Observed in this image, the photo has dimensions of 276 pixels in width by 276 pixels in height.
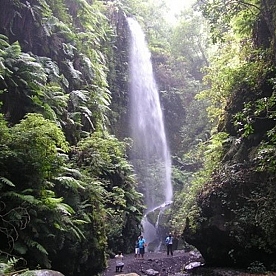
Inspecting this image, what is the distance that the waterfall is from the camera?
920 inches

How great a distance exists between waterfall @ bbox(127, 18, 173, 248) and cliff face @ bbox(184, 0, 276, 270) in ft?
36.6

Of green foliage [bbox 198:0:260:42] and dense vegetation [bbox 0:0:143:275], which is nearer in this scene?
dense vegetation [bbox 0:0:143:275]

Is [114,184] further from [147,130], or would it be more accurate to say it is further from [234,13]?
[147,130]

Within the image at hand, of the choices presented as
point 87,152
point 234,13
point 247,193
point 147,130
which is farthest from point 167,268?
point 147,130

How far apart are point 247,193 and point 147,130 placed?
54.0 feet

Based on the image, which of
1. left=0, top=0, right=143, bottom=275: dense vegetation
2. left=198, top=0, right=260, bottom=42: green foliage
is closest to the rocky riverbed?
left=0, top=0, right=143, bottom=275: dense vegetation

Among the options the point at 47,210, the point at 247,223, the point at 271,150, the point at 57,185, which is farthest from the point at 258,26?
the point at 47,210

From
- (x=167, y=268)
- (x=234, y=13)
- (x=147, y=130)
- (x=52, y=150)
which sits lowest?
(x=167, y=268)

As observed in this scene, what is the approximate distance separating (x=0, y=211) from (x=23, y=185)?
0.71m

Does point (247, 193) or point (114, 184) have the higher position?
point (114, 184)

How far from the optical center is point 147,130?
2597 cm

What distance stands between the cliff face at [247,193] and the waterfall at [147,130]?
36.6 feet

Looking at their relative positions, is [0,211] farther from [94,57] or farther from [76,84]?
[94,57]

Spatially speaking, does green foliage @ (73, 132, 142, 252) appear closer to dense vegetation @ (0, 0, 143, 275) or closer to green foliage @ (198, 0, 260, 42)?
dense vegetation @ (0, 0, 143, 275)
